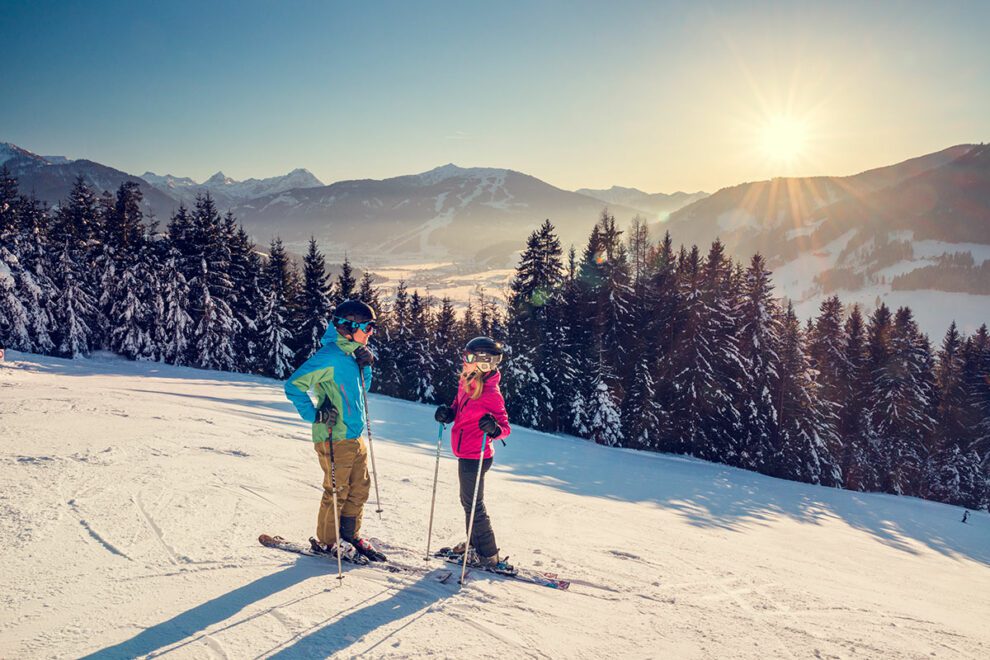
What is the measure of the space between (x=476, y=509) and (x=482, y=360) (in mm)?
1701

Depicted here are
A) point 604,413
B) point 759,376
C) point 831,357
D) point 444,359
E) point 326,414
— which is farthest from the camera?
point 444,359

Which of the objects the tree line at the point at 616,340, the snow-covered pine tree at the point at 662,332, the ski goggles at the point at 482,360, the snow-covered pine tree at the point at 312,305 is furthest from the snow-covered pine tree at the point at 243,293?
the ski goggles at the point at 482,360

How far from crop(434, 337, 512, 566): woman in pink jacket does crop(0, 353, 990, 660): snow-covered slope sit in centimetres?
57

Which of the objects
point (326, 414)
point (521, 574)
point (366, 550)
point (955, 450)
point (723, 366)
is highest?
point (723, 366)

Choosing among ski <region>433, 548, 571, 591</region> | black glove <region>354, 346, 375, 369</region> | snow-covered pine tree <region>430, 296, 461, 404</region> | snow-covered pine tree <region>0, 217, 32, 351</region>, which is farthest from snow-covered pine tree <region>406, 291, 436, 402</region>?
black glove <region>354, 346, 375, 369</region>

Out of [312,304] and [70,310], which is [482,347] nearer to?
[312,304]

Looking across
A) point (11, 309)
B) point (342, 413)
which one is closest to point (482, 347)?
point (342, 413)

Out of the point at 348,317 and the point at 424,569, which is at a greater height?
the point at 348,317

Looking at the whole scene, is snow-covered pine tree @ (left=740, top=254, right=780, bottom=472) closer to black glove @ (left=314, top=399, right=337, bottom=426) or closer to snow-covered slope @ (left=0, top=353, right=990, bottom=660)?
snow-covered slope @ (left=0, top=353, right=990, bottom=660)

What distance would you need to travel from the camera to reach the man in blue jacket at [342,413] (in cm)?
520

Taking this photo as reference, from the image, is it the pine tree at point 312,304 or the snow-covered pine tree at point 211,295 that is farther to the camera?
the pine tree at point 312,304

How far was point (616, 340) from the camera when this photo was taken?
31.6 m

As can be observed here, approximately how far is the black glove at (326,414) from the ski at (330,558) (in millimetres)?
1452

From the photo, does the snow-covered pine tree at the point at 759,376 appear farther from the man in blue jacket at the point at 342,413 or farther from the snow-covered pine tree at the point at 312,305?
the man in blue jacket at the point at 342,413
